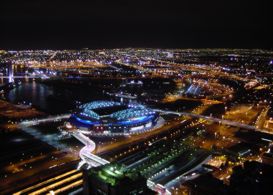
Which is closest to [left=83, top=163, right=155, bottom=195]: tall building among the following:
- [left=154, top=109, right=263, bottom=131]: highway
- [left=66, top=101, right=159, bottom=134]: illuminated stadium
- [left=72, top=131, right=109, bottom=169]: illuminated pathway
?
[left=72, top=131, right=109, bottom=169]: illuminated pathway

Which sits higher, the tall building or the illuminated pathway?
the tall building

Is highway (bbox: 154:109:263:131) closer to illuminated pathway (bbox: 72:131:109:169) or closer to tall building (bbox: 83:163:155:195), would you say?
illuminated pathway (bbox: 72:131:109:169)

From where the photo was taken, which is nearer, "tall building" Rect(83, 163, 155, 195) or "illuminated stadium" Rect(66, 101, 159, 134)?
"tall building" Rect(83, 163, 155, 195)

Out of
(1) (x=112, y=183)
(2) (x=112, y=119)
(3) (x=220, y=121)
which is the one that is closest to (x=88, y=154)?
(2) (x=112, y=119)

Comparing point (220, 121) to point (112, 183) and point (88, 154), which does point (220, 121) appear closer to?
point (88, 154)

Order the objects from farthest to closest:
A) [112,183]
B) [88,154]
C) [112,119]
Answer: [112,119]
[88,154]
[112,183]

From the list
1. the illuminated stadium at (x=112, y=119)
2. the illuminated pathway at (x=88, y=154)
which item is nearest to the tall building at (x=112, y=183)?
the illuminated pathway at (x=88, y=154)
